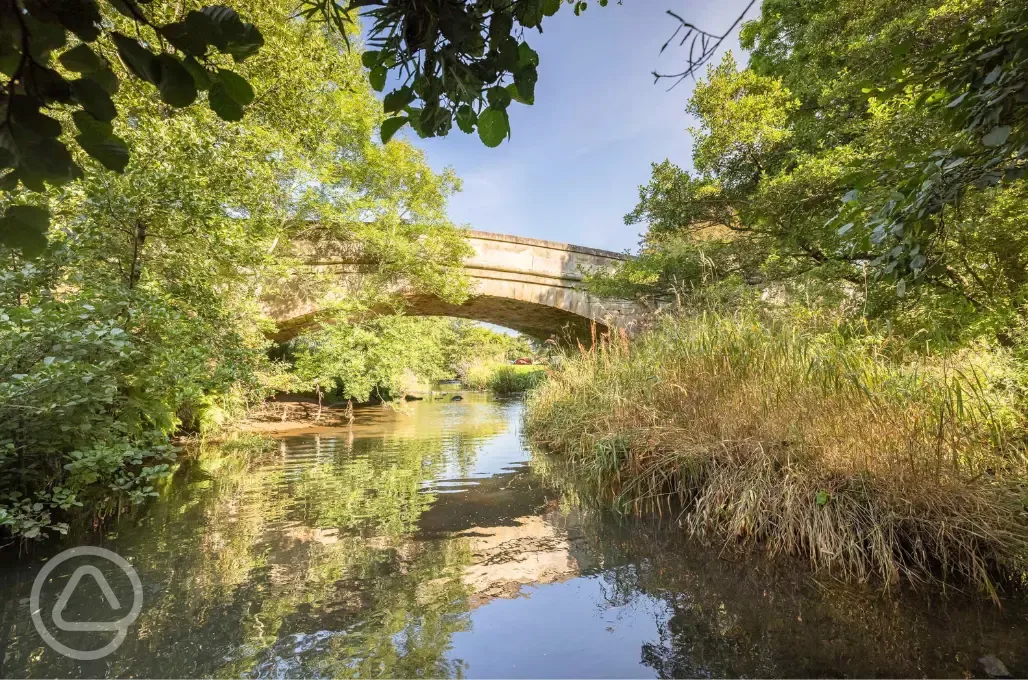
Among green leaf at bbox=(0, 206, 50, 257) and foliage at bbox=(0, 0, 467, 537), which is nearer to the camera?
green leaf at bbox=(0, 206, 50, 257)

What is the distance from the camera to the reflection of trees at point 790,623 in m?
1.57

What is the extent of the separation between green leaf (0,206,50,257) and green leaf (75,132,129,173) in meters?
0.11

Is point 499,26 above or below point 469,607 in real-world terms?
above

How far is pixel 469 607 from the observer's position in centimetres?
196

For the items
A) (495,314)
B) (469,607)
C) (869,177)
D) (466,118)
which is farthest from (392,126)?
(495,314)

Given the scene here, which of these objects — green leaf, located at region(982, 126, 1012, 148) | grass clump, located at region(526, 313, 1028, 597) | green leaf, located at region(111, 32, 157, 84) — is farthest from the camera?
grass clump, located at region(526, 313, 1028, 597)

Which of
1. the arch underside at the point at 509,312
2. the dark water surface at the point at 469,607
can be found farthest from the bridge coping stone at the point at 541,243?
the dark water surface at the point at 469,607

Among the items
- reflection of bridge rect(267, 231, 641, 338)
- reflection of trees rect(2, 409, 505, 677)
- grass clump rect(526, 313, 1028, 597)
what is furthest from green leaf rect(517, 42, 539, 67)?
reflection of bridge rect(267, 231, 641, 338)

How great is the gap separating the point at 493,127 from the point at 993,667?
7.40ft

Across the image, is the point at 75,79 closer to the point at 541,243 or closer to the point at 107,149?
the point at 107,149

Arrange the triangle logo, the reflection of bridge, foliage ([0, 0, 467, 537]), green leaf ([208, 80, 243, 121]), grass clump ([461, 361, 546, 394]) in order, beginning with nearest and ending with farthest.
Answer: green leaf ([208, 80, 243, 121]), the triangle logo, foliage ([0, 0, 467, 537]), the reflection of bridge, grass clump ([461, 361, 546, 394])

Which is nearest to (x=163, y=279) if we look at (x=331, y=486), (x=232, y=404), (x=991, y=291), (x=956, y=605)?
(x=331, y=486)

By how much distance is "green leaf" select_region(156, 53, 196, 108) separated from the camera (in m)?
0.64

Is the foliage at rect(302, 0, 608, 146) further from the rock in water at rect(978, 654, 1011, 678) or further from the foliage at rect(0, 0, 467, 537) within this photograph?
the rock in water at rect(978, 654, 1011, 678)
